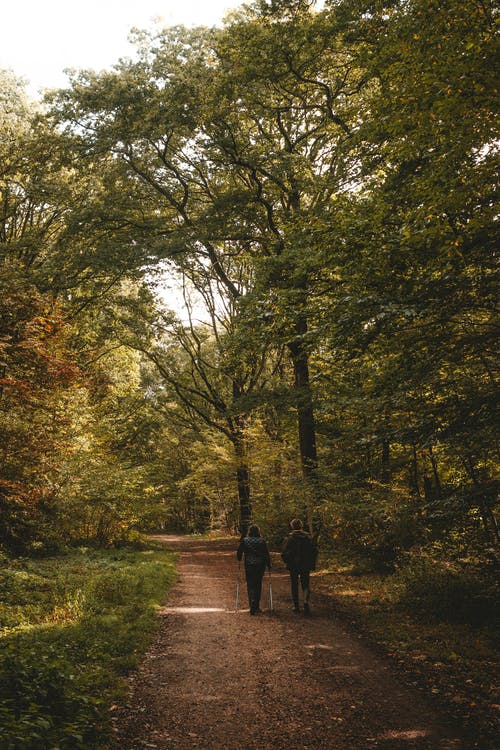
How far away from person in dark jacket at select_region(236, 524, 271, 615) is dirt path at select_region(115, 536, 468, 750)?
0.59 metres

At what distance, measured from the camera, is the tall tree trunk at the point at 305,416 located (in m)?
12.8

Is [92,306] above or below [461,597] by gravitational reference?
above

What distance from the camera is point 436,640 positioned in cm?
733

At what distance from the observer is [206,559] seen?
21172mm

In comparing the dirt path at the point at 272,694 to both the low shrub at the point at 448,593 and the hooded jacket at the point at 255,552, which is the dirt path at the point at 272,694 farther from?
the low shrub at the point at 448,593

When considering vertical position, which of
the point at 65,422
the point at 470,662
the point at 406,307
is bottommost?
the point at 470,662

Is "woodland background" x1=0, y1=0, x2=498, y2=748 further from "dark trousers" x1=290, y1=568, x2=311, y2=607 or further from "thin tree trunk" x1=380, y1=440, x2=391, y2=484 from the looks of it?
"dark trousers" x1=290, y1=568, x2=311, y2=607

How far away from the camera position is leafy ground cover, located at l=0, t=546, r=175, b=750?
4129 mm

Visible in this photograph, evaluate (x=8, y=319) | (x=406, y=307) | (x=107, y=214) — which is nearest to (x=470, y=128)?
(x=406, y=307)

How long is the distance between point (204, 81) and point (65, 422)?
1040 cm

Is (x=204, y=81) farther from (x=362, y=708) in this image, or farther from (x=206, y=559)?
(x=206, y=559)

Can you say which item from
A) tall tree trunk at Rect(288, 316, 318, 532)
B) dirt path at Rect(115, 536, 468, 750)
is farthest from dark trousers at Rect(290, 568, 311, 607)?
tall tree trunk at Rect(288, 316, 318, 532)

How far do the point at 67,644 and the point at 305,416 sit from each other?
1007cm

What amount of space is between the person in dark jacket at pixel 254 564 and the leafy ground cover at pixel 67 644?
79.7 inches
